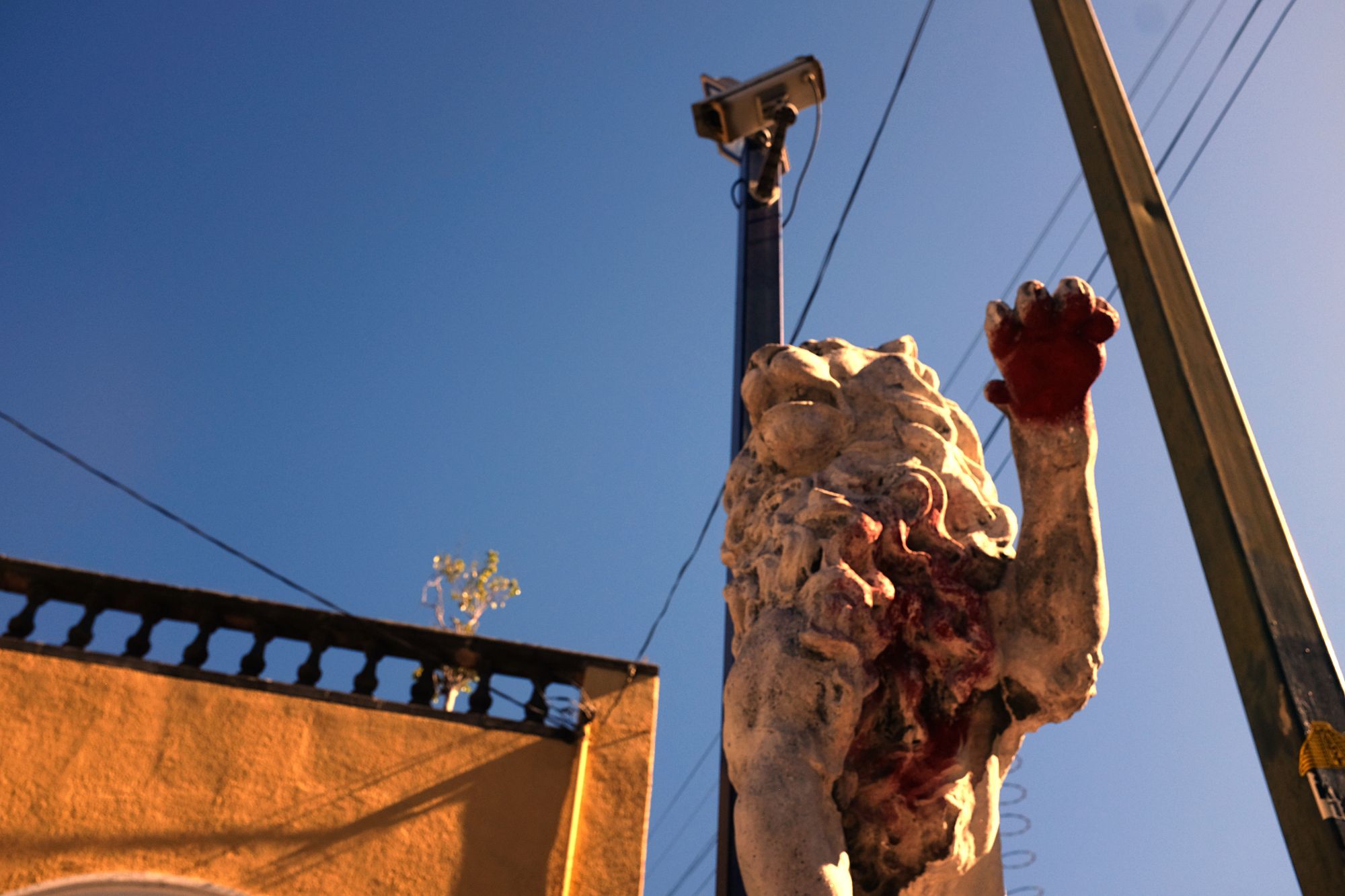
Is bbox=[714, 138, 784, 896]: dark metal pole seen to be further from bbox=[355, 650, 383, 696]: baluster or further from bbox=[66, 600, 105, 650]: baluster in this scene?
bbox=[66, 600, 105, 650]: baluster

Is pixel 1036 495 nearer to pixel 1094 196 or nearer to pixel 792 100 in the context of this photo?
pixel 1094 196

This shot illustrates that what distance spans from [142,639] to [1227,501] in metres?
4.47

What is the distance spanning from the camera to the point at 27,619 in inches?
196

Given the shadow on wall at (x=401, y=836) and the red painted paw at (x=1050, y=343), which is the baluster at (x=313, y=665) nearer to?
the shadow on wall at (x=401, y=836)

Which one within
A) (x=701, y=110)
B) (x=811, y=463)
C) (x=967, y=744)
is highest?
(x=701, y=110)

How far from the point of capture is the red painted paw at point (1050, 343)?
6.34 ft

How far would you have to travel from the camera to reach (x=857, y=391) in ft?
7.98

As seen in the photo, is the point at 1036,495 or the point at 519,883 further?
the point at 519,883

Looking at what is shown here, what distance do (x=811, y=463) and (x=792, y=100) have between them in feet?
14.0

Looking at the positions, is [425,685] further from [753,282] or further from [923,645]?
[923,645]

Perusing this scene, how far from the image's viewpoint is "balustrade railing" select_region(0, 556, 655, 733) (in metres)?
5.02

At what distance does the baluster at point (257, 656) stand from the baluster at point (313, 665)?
0.54 feet

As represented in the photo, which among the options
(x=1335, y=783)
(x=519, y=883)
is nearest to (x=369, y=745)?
(x=519, y=883)

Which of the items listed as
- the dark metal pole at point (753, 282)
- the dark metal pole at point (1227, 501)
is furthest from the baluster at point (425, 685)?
the dark metal pole at point (1227, 501)
